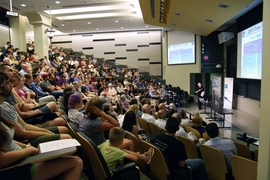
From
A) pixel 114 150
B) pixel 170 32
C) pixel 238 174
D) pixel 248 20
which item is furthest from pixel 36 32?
pixel 238 174

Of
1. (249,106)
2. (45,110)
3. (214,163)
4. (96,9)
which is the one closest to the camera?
(214,163)

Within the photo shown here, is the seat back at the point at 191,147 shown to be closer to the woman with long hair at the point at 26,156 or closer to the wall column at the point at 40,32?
the woman with long hair at the point at 26,156

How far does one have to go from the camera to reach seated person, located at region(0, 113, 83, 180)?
1.33 m

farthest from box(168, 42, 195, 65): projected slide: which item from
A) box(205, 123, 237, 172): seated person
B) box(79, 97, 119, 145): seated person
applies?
box(79, 97, 119, 145): seated person

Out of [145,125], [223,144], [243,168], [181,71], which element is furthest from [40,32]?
[243,168]

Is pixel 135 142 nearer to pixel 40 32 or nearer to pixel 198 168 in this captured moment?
pixel 198 168

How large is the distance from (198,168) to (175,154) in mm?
465

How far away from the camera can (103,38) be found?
55.6 feet

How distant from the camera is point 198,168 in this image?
2432mm

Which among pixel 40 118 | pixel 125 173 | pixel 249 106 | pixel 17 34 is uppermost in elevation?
pixel 17 34

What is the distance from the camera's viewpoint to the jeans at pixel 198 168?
2.41 metres

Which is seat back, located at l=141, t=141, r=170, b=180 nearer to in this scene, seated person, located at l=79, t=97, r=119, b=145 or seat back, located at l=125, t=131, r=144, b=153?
seat back, located at l=125, t=131, r=144, b=153

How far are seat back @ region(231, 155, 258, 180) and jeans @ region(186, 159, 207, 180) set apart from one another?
0.37 m

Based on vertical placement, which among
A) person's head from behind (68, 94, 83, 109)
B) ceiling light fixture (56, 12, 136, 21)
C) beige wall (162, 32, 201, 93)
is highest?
ceiling light fixture (56, 12, 136, 21)
